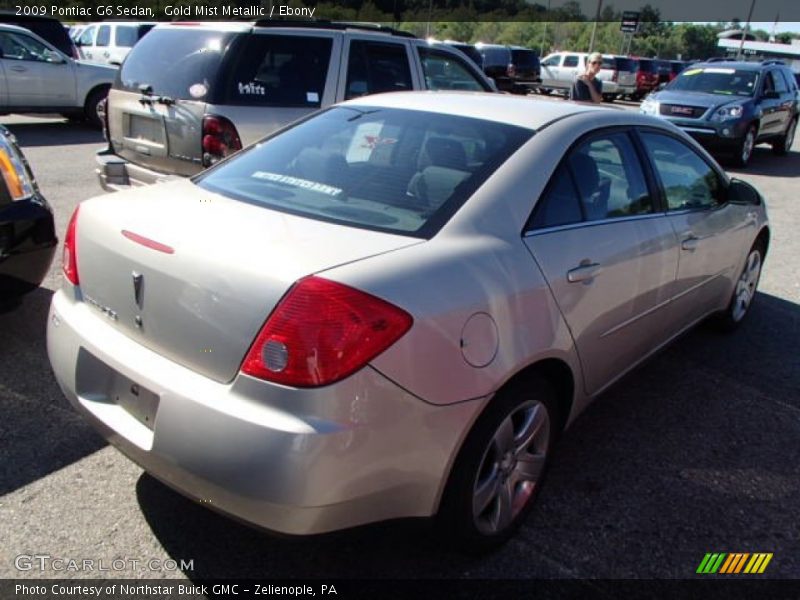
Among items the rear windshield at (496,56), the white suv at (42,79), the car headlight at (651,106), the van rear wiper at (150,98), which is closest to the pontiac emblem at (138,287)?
the van rear wiper at (150,98)

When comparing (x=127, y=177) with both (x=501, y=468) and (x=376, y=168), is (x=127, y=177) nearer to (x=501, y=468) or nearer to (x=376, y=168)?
(x=376, y=168)

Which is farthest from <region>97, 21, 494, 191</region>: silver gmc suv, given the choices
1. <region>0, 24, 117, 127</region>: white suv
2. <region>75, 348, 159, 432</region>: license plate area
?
<region>0, 24, 117, 127</region>: white suv

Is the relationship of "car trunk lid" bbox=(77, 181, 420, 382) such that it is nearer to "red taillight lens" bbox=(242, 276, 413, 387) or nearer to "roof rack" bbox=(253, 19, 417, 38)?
"red taillight lens" bbox=(242, 276, 413, 387)

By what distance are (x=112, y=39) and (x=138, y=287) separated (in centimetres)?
2028

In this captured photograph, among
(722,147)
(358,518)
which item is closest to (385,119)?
(358,518)

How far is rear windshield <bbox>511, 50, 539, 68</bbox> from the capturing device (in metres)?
25.9

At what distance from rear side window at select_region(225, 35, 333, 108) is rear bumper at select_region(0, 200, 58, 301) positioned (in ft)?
6.10

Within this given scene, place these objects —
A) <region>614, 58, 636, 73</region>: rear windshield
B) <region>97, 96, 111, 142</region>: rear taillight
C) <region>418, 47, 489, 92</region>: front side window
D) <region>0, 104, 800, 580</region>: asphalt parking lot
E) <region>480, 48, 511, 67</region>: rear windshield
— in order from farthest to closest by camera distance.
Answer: <region>614, 58, 636, 73</region>: rear windshield → <region>480, 48, 511, 67</region>: rear windshield → <region>418, 47, 489, 92</region>: front side window → <region>97, 96, 111, 142</region>: rear taillight → <region>0, 104, 800, 580</region>: asphalt parking lot

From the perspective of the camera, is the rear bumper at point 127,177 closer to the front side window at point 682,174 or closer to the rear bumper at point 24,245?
the rear bumper at point 24,245

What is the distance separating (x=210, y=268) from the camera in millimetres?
2059

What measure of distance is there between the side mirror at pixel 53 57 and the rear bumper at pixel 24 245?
10199 millimetres

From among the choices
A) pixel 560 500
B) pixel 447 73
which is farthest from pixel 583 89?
pixel 560 500

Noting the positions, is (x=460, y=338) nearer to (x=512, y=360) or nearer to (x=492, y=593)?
(x=512, y=360)

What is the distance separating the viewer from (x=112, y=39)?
19.6 metres
